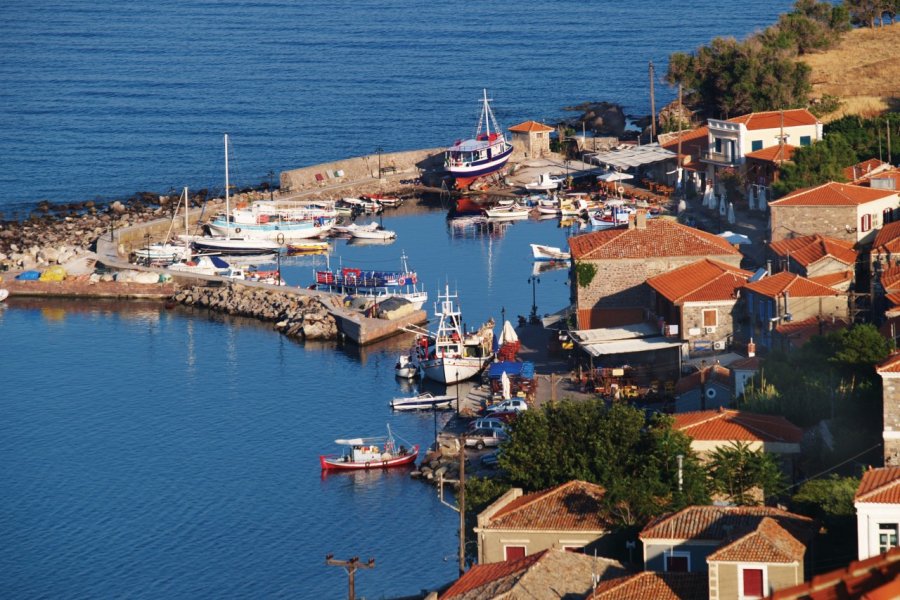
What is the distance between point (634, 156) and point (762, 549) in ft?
211

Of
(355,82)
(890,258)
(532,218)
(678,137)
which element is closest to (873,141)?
(678,137)

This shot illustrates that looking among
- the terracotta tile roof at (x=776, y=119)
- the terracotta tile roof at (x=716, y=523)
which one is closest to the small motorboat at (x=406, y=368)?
the terracotta tile roof at (x=776, y=119)

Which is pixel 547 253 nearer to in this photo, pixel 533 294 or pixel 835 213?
pixel 533 294

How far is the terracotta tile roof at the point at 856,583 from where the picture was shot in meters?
10.6

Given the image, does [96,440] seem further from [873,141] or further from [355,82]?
[355,82]

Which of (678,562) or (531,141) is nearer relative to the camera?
(678,562)

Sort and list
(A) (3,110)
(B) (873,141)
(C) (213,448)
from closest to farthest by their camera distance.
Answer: (C) (213,448), (B) (873,141), (A) (3,110)

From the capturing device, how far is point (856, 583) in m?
10.6

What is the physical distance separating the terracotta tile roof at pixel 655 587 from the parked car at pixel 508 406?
2324 centimetres

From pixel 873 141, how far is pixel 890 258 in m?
27.5

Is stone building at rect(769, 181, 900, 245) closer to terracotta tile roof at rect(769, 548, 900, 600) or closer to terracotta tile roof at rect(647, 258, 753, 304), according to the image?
terracotta tile roof at rect(647, 258, 753, 304)

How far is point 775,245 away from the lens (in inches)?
2350

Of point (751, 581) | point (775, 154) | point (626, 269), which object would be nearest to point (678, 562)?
point (751, 581)

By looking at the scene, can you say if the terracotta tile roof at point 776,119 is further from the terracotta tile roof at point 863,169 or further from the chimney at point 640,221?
the chimney at point 640,221
